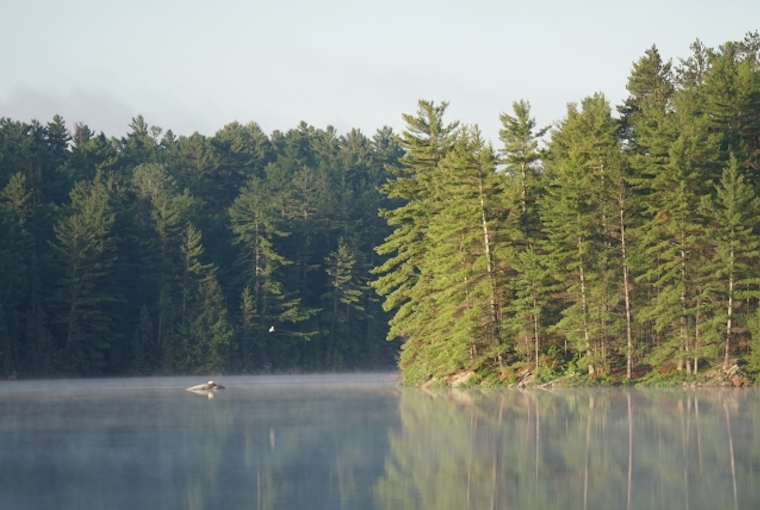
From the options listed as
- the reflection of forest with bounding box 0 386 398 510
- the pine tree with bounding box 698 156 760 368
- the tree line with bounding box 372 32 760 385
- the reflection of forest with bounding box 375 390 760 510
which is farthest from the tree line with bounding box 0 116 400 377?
the reflection of forest with bounding box 375 390 760 510

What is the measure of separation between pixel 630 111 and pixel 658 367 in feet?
65.5

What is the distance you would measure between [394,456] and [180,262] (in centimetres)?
6863

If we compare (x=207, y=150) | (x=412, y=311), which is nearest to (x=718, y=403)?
(x=412, y=311)

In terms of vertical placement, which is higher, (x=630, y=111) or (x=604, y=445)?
(x=630, y=111)

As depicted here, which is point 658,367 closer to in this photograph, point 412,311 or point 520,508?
point 412,311

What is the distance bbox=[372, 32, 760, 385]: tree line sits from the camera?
46.7 meters

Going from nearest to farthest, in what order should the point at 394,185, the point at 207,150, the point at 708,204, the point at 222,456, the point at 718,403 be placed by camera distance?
1. the point at 222,456
2. the point at 718,403
3. the point at 708,204
4. the point at 394,185
5. the point at 207,150

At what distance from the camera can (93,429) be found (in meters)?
28.7

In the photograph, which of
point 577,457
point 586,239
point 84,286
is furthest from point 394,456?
point 84,286

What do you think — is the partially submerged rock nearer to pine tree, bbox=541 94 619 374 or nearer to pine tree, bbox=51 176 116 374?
pine tree, bbox=541 94 619 374

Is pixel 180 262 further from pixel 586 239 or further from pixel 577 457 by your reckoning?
pixel 577 457

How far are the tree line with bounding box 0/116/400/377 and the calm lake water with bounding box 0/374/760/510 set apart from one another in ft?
136

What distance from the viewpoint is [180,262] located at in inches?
3455

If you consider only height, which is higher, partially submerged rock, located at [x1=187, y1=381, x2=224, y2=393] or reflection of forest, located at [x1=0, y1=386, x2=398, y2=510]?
partially submerged rock, located at [x1=187, y1=381, x2=224, y2=393]
